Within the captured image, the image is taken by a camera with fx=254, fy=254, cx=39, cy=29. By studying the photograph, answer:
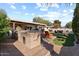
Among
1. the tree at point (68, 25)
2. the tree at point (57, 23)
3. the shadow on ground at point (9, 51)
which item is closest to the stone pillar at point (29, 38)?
the shadow on ground at point (9, 51)

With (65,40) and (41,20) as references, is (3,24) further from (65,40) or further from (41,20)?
(65,40)

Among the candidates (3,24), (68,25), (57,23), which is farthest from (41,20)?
(3,24)

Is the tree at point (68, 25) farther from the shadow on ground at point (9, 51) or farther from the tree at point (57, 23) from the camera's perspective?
the shadow on ground at point (9, 51)

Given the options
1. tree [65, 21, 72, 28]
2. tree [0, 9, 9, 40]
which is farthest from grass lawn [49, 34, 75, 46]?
tree [0, 9, 9, 40]

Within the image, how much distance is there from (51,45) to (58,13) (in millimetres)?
442

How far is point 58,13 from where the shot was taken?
11.1 ft

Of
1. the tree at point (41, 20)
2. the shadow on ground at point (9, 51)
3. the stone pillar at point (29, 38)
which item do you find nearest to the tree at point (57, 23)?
the tree at point (41, 20)

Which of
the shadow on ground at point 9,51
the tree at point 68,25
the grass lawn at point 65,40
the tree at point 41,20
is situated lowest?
the shadow on ground at point 9,51

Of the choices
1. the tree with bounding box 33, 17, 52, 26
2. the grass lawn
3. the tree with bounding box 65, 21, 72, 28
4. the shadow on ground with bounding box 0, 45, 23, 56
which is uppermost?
the tree with bounding box 33, 17, 52, 26

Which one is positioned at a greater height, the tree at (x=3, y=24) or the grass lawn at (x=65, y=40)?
the tree at (x=3, y=24)

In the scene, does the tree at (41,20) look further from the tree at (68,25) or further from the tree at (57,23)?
the tree at (68,25)

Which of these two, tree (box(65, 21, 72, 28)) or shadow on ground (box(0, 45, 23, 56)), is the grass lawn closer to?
tree (box(65, 21, 72, 28))

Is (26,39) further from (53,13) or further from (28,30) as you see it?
(53,13)

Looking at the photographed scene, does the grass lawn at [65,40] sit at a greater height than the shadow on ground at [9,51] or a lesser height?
greater
